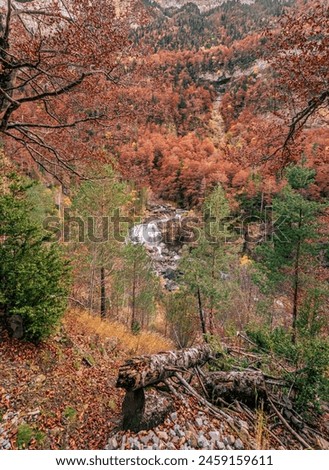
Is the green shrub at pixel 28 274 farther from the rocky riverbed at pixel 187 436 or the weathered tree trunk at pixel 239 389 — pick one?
the weathered tree trunk at pixel 239 389

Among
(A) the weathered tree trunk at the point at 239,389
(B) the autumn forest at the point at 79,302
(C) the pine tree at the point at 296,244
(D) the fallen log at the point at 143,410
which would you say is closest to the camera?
(D) the fallen log at the point at 143,410

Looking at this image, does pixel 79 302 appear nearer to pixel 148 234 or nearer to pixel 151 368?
pixel 151 368

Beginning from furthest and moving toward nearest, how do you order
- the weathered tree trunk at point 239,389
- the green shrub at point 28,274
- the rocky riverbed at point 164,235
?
the rocky riverbed at point 164,235 < the green shrub at point 28,274 < the weathered tree trunk at point 239,389

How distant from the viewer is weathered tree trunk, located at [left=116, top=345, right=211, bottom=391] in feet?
9.37

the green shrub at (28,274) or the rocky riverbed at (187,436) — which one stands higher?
the green shrub at (28,274)

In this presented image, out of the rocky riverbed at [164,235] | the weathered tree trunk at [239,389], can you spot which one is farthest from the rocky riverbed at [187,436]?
the rocky riverbed at [164,235]

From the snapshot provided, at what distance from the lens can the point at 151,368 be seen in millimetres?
3027

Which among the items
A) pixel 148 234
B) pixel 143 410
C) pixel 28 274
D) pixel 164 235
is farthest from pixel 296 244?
pixel 164 235

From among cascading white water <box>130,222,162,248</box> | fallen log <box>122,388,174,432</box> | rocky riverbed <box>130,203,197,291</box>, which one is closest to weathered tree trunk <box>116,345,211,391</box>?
fallen log <box>122,388,174,432</box>

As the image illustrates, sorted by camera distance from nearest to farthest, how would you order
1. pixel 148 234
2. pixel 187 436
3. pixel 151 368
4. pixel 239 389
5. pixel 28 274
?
pixel 187 436
pixel 151 368
pixel 239 389
pixel 28 274
pixel 148 234

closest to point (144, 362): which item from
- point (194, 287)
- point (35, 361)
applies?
point (35, 361)

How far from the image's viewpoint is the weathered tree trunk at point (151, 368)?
2855 mm

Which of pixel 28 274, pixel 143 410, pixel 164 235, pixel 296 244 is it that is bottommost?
pixel 164 235
